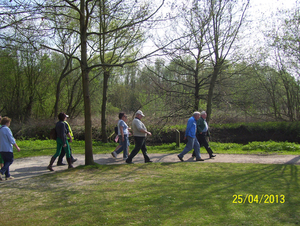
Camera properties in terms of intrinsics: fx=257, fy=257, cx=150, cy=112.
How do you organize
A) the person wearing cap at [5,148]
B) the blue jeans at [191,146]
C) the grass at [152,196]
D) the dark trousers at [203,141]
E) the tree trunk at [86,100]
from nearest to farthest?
the grass at [152,196], the person wearing cap at [5,148], the tree trunk at [86,100], the blue jeans at [191,146], the dark trousers at [203,141]

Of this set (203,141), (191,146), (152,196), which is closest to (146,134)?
(191,146)

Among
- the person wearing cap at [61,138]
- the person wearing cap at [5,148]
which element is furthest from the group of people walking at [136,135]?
the person wearing cap at [5,148]

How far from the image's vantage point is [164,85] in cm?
1467

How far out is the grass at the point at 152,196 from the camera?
4.03 metres

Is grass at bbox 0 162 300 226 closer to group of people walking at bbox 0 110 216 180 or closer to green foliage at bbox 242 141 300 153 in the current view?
group of people walking at bbox 0 110 216 180

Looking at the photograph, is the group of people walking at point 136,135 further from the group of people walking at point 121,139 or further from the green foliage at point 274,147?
the green foliage at point 274,147

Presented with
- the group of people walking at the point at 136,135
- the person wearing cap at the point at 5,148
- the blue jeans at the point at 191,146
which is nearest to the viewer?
the person wearing cap at the point at 5,148

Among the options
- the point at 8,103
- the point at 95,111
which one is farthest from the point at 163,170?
the point at 8,103

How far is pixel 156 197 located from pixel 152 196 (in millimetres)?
108

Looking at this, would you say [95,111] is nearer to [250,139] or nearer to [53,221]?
[250,139]

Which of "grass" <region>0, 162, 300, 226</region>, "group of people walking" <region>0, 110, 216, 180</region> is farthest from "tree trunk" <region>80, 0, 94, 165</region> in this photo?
"group of people walking" <region>0, 110, 216, 180</region>

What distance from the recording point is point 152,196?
5148mm

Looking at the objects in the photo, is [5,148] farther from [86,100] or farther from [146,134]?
[146,134]

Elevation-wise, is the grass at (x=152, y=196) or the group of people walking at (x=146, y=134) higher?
A: the group of people walking at (x=146, y=134)
